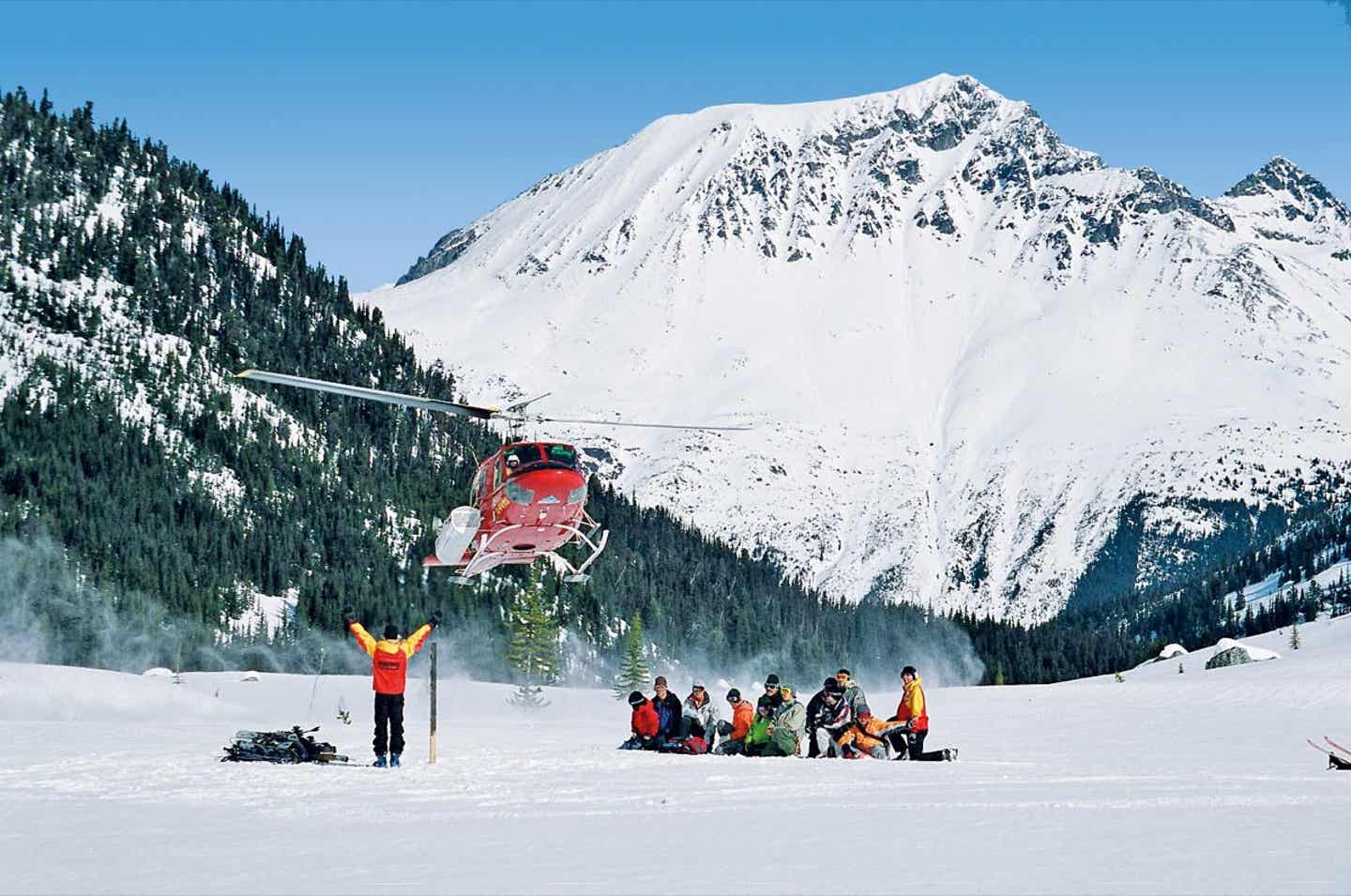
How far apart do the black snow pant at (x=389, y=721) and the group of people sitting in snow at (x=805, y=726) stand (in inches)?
194

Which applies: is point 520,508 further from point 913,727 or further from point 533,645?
point 533,645

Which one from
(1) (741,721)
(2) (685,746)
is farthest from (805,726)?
(2) (685,746)

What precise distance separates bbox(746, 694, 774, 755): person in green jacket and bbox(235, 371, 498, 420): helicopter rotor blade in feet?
24.4

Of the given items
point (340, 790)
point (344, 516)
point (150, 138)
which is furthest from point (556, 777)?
point (150, 138)

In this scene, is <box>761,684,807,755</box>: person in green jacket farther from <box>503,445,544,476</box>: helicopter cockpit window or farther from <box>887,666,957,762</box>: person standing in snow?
<box>503,445,544,476</box>: helicopter cockpit window

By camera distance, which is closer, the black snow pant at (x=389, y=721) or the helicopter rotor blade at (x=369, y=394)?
the black snow pant at (x=389, y=721)

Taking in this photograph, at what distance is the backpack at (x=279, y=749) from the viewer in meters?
23.9

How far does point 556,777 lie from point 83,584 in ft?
342

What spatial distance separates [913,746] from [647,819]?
10793mm

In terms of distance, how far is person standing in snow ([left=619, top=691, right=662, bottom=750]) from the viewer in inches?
1116

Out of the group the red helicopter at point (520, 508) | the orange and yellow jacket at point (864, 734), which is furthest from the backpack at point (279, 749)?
the red helicopter at point (520, 508)

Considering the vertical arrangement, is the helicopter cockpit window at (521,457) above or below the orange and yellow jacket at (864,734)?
above

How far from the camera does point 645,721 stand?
28.5 meters

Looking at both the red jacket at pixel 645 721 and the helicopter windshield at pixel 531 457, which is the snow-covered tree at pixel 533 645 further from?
the red jacket at pixel 645 721
